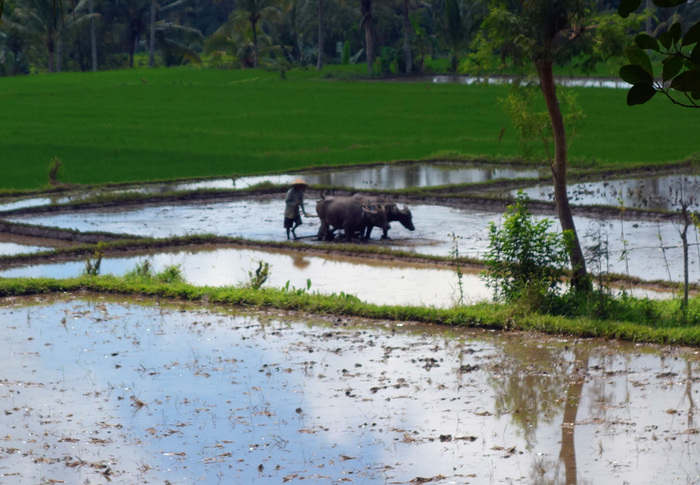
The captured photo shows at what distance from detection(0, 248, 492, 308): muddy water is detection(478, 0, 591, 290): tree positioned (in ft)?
3.94

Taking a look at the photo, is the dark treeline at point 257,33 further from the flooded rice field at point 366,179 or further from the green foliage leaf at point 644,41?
the green foliage leaf at point 644,41

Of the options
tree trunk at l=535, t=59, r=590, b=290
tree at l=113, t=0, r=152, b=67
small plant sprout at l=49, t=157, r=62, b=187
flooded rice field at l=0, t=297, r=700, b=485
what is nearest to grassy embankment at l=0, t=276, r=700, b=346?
flooded rice field at l=0, t=297, r=700, b=485

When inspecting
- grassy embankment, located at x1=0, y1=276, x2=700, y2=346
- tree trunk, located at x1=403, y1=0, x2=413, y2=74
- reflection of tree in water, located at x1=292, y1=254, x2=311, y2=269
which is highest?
tree trunk, located at x1=403, y1=0, x2=413, y2=74

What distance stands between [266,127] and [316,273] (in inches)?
746

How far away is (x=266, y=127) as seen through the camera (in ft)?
101

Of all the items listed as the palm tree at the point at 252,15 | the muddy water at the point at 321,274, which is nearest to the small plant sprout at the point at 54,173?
the muddy water at the point at 321,274

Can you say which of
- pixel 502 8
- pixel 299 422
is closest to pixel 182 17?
pixel 502 8

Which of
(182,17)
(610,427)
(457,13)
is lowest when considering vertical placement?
(610,427)

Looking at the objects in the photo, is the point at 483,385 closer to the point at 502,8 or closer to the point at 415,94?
the point at 502,8

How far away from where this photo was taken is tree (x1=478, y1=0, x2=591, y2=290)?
937cm

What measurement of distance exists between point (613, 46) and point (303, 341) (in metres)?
3.93

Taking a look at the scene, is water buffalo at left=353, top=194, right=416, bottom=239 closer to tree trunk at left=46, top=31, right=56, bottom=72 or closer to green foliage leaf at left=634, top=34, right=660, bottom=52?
green foliage leaf at left=634, top=34, right=660, bottom=52

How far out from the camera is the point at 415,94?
38.3 meters

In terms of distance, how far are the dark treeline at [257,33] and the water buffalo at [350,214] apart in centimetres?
2935
